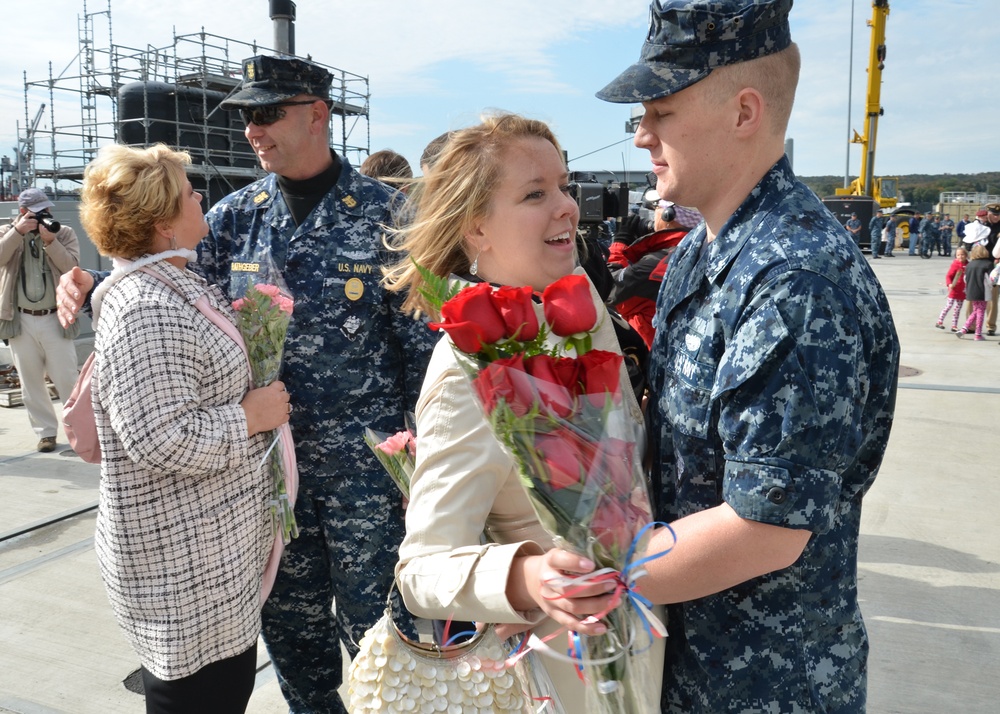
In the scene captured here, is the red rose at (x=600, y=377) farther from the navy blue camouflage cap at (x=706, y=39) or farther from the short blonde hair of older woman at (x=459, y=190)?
the short blonde hair of older woman at (x=459, y=190)

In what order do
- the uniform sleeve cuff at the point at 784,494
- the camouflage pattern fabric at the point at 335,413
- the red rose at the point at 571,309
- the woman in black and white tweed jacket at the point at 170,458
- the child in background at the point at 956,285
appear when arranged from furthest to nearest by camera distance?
1. the child in background at the point at 956,285
2. the camouflage pattern fabric at the point at 335,413
3. the woman in black and white tweed jacket at the point at 170,458
4. the red rose at the point at 571,309
5. the uniform sleeve cuff at the point at 784,494

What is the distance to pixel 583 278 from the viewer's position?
4.25 feet

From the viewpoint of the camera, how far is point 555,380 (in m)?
1.20

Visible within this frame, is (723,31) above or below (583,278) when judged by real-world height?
above

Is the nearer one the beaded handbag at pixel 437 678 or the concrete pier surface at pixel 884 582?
the beaded handbag at pixel 437 678

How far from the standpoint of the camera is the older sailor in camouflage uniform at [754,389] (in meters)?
1.15

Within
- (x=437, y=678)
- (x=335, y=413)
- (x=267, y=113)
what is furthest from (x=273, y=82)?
(x=437, y=678)

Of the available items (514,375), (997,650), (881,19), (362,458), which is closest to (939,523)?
(997,650)

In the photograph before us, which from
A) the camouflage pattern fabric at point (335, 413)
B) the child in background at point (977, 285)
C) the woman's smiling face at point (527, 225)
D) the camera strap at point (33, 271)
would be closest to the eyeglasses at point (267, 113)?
the camouflage pattern fabric at point (335, 413)

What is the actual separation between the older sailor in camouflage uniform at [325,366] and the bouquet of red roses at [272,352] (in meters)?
0.22

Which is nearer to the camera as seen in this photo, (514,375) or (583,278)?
(514,375)

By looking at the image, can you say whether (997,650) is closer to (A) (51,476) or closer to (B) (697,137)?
(B) (697,137)

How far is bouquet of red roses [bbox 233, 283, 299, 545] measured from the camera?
246cm

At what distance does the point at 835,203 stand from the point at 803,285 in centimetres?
2745
